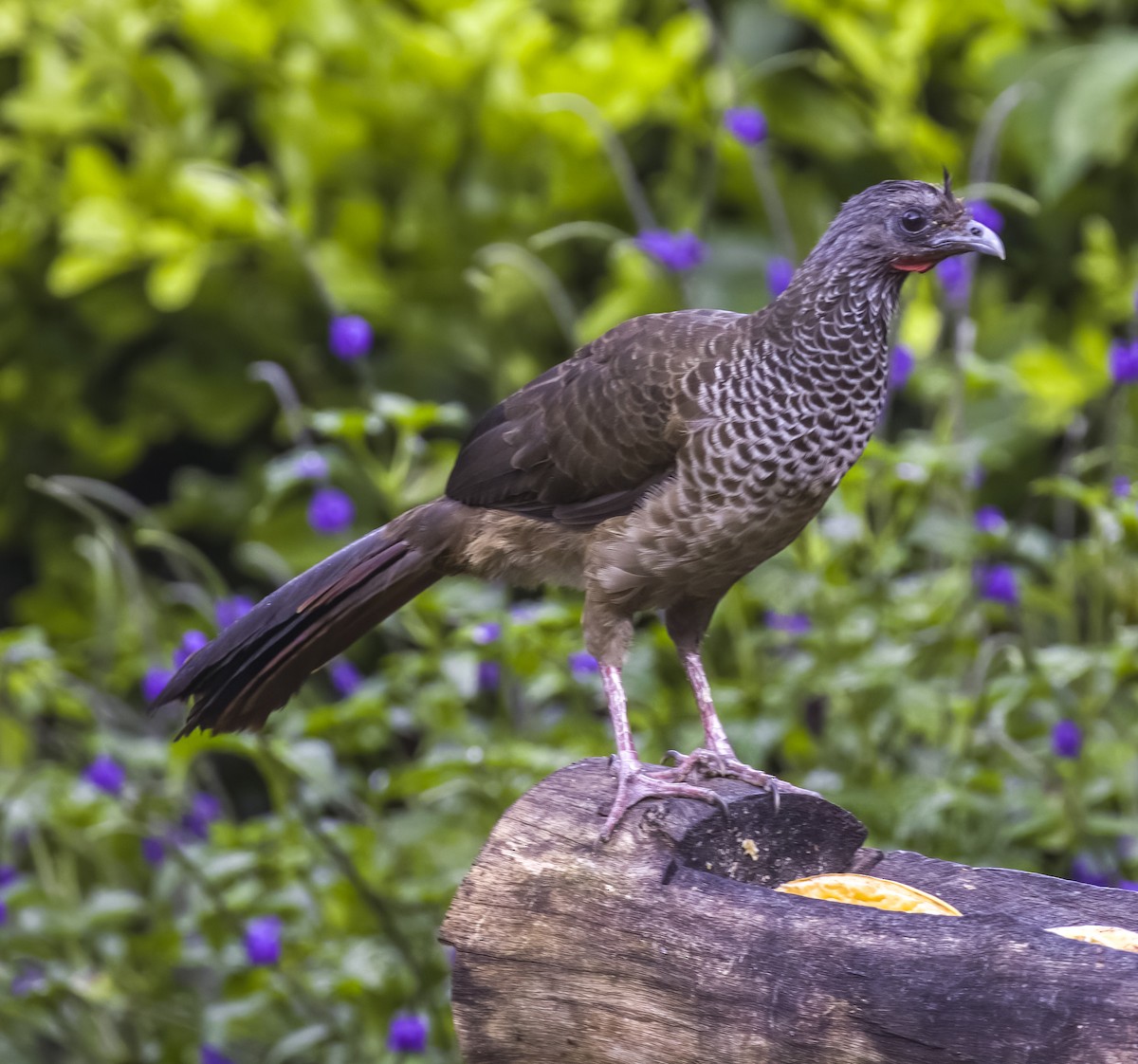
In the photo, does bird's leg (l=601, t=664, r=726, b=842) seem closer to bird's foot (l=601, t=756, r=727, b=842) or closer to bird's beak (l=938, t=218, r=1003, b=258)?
bird's foot (l=601, t=756, r=727, b=842)

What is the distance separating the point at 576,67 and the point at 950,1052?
335cm

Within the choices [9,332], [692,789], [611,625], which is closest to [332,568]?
[611,625]

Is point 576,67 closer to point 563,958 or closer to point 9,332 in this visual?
point 9,332

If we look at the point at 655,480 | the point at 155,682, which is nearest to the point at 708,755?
the point at 655,480

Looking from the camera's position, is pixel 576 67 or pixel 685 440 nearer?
pixel 685 440

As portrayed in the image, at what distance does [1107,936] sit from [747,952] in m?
0.41

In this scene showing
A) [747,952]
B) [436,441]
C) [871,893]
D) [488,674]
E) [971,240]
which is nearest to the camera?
[747,952]

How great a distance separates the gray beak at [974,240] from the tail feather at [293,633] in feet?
3.05

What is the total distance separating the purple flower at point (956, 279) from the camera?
3.57 metres

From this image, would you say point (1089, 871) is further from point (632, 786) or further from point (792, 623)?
point (632, 786)

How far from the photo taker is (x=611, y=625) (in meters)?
2.59

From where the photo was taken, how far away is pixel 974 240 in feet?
8.04

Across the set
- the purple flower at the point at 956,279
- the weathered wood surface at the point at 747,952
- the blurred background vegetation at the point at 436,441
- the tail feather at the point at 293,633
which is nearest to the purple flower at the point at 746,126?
the blurred background vegetation at the point at 436,441

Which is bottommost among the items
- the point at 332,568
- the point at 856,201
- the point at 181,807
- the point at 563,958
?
the point at 181,807
